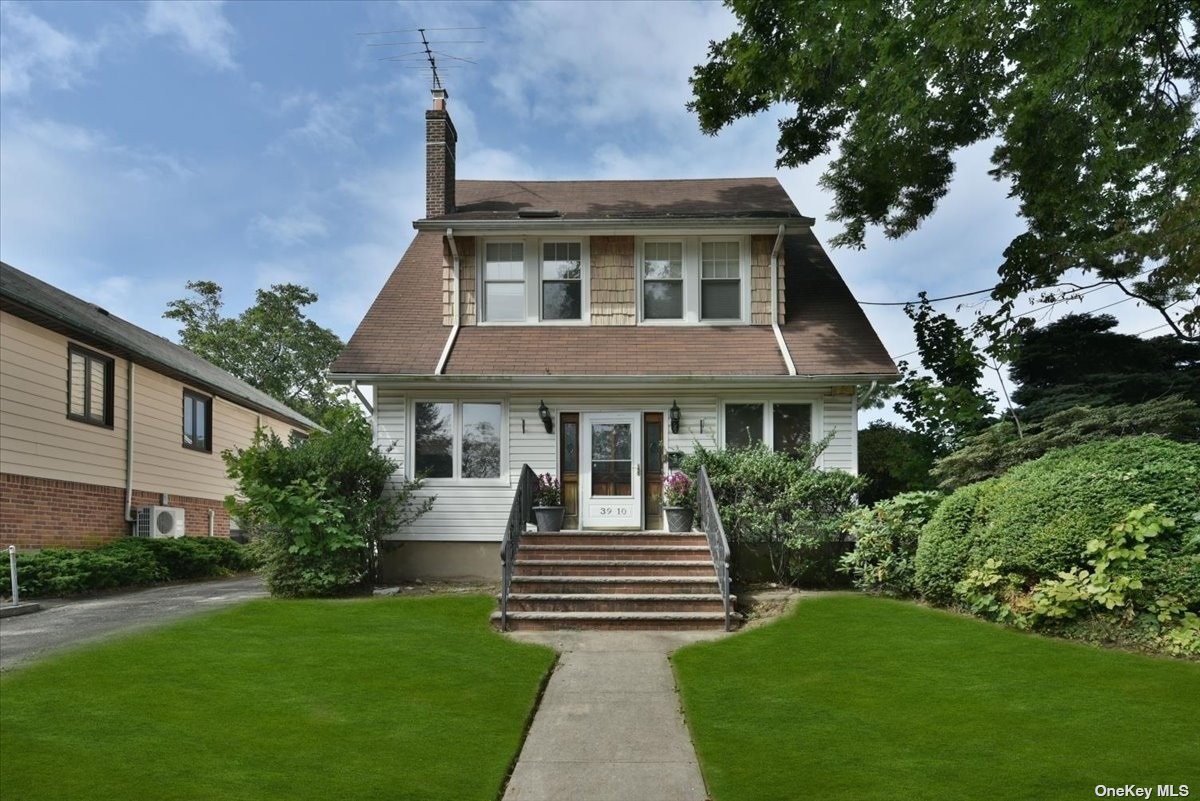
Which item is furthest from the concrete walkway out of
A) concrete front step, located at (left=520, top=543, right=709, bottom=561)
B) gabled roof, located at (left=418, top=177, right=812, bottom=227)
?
gabled roof, located at (left=418, top=177, right=812, bottom=227)

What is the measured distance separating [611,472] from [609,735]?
784 cm

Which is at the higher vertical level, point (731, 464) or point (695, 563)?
point (731, 464)

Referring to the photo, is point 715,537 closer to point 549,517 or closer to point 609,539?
point 609,539

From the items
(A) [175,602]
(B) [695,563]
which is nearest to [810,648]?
(B) [695,563]

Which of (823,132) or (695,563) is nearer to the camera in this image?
(695,563)

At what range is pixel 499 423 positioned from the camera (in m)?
14.5

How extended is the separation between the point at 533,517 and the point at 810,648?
5.76m

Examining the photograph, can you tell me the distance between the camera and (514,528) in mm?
11953

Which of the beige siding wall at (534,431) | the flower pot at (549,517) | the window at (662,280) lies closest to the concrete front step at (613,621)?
the flower pot at (549,517)

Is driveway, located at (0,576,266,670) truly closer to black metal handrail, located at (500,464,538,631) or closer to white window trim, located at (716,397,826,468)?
black metal handrail, located at (500,464,538,631)

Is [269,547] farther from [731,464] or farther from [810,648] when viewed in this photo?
[810,648]

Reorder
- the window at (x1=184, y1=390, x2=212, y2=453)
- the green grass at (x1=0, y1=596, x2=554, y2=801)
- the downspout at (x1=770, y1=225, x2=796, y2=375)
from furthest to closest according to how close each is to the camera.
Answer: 1. the window at (x1=184, y1=390, x2=212, y2=453)
2. the downspout at (x1=770, y1=225, x2=796, y2=375)
3. the green grass at (x1=0, y1=596, x2=554, y2=801)

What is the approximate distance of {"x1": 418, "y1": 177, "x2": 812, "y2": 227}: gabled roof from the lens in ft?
52.5

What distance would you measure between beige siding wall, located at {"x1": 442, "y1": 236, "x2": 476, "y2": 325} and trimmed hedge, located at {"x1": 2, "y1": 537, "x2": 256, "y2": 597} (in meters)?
5.13
